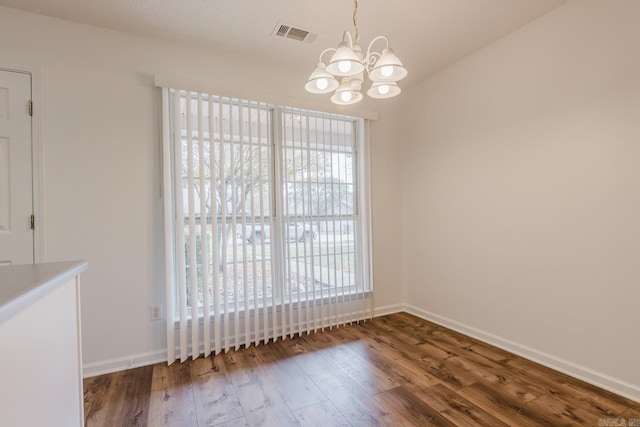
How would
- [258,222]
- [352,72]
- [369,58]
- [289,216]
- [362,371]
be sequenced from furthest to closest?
[289,216] < [258,222] < [362,371] < [369,58] < [352,72]

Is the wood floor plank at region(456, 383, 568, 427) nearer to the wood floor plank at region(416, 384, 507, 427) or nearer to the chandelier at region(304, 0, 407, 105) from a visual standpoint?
the wood floor plank at region(416, 384, 507, 427)

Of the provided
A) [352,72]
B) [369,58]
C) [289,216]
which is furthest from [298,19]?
[289,216]

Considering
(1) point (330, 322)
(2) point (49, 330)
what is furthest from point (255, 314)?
(2) point (49, 330)

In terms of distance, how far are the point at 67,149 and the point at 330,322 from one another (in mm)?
2717

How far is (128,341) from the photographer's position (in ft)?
7.72

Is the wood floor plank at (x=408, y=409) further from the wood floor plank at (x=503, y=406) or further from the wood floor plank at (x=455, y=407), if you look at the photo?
the wood floor plank at (x=503, y=406)

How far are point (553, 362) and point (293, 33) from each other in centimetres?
327

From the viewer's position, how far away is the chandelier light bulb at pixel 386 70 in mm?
1550

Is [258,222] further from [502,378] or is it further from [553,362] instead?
[553,362]

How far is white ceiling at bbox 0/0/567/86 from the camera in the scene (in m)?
2.09

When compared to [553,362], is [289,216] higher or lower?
higher

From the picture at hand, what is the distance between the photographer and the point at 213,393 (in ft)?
6.49

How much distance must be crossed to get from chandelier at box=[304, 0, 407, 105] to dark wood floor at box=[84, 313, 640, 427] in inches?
74.5

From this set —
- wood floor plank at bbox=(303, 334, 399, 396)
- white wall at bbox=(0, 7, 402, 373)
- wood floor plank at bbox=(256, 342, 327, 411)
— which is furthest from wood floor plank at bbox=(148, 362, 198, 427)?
wood floor plank at bbox=(303, 334, 399, 396)
